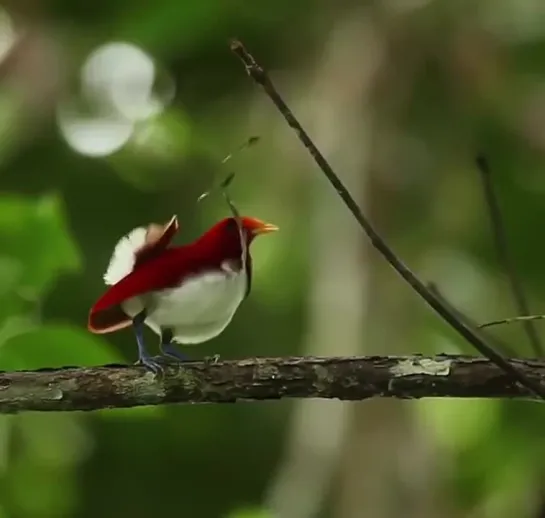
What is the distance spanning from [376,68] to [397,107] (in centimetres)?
6

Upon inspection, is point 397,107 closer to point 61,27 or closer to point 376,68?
point 376,68

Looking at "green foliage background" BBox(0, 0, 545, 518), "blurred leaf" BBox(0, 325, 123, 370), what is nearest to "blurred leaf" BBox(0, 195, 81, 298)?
"blurred leaf" BBox(0, 325, 123, 370)

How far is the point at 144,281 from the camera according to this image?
419mm

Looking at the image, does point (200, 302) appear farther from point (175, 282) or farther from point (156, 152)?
point (156, 152)

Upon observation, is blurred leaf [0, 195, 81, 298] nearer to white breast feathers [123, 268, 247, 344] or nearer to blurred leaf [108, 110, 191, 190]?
white breast feathers [123, 268, 247, 344]

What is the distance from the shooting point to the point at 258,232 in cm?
44

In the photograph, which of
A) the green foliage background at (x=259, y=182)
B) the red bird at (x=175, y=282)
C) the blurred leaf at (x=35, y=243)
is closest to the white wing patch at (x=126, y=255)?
the red bird at (x=175, y=282)

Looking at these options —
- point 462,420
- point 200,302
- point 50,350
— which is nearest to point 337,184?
point 200,302

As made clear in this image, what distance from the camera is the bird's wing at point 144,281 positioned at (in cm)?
42

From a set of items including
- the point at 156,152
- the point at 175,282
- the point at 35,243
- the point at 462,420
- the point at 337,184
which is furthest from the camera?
the point at 156,152

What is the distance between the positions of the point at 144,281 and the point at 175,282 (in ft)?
0.04

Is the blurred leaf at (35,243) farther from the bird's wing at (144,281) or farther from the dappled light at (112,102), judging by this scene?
the dappled light at (112,102)

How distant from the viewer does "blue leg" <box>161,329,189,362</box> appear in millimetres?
440

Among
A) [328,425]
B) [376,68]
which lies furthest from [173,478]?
[376,68]
